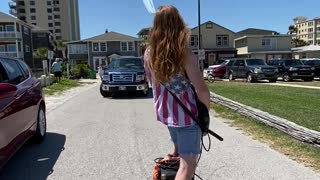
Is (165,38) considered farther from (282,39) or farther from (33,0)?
(33,0)

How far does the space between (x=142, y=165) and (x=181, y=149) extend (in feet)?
8.27

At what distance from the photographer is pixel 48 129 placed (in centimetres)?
934

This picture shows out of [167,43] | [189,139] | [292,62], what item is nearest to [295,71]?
[292,62]

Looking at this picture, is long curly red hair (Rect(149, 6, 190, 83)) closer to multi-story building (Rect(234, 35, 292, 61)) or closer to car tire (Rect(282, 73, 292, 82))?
car tire (Rect(282, 73, 292, 82))

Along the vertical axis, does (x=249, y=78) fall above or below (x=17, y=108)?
below

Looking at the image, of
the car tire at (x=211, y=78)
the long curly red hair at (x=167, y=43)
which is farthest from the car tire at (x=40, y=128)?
the car tire at (x=211, y=78)

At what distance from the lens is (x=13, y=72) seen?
22.0ft

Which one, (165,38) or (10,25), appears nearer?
(165,38)

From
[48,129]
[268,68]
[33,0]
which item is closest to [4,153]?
[48,129]

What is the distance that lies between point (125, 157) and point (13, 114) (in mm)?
1762

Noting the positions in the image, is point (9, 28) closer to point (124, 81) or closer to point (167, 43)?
point (124, 81)

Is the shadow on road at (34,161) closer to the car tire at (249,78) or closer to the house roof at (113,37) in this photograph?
the car tire at (249,78)

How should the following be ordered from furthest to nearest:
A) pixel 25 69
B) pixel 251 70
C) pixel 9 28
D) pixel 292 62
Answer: pixel 9 28 → pixel 292 62 → pixel 251 70 → pixel 25 69

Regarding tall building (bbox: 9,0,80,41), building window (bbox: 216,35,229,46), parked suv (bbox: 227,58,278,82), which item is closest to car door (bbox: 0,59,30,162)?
parked suv (bbox: 227,58,278,82)
